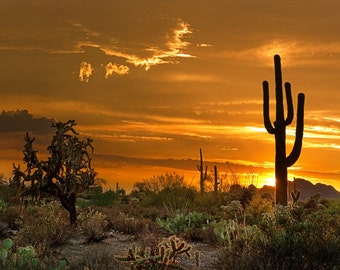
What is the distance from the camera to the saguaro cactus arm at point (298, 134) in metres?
24.0

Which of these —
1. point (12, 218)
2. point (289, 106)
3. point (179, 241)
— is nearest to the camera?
point (179, 241)

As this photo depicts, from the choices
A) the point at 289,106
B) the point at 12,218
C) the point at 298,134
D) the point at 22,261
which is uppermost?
Result: the point at 289,106

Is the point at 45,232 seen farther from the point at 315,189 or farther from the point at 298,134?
the point at 315,189

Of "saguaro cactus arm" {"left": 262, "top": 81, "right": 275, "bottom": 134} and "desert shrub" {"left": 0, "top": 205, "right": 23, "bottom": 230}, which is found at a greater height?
"saguaro cactus arm" {"left": 262, "top": 81, "right": 275, "bottom": 134}

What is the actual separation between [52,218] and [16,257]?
501 centimetres

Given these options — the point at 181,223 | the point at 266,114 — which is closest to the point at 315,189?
the point at 266,114

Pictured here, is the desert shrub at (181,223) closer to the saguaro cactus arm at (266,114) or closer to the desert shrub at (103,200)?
the saguaro cactus arm at (266,114)

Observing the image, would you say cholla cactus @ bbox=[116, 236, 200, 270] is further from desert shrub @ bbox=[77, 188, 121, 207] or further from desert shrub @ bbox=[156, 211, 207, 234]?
desert shrub @ bbox=[77, 188, 121, 207]

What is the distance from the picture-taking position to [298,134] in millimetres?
24250

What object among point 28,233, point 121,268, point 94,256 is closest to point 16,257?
point 94,256

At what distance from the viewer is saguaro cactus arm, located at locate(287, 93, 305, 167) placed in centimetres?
2405

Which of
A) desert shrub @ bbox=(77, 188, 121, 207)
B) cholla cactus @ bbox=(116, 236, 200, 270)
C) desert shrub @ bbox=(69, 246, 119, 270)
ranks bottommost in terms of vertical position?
desert shrub @ bbox=(69, 246, 119, 270)

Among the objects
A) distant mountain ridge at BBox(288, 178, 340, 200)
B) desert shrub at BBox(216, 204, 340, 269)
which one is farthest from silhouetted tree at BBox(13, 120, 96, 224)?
distant mountain ridge at BBox(288, 178, 340, 200)

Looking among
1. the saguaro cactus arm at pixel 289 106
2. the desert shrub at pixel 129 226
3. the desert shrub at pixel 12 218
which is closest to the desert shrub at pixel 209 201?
the saguaro cactus arm at pixel 289 106
